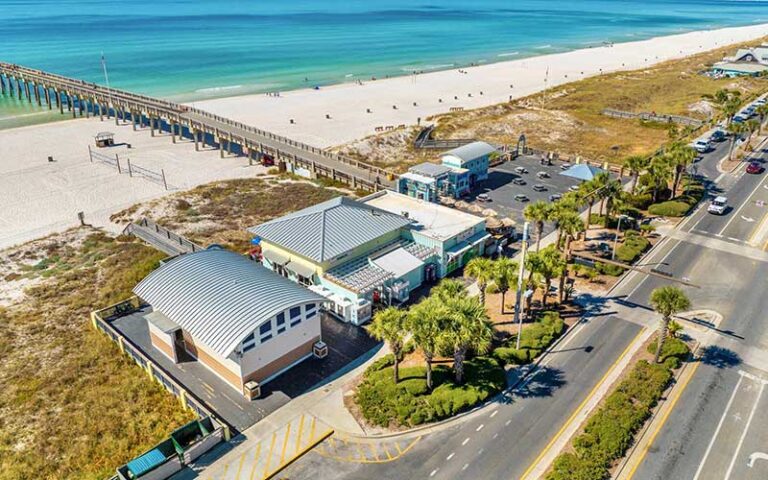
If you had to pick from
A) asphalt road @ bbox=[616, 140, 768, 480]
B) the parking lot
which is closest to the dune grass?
asphalt road @ bbox=[616, 140, 768, 480]

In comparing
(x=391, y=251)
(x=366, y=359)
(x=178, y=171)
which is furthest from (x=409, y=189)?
(x=178, y=171)

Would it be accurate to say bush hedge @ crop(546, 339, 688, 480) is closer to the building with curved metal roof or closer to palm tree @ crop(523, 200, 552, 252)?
palm tree @ crop(523, 200, 552, 252)

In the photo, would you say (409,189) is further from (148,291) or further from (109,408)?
(109,408)

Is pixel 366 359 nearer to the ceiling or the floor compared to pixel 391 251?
nearer to the floor

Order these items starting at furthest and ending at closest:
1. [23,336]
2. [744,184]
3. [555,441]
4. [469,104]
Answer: [469,104], [744,184], [23,336], [555,441]

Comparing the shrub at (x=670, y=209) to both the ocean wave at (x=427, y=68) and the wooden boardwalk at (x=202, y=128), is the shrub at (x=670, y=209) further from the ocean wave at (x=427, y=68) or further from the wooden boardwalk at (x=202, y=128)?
the ocean wave at (x=427, y=68)

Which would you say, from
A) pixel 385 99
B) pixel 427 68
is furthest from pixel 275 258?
pixel 427 68

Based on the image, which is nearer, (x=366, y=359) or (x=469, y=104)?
(x=366, y=359)
